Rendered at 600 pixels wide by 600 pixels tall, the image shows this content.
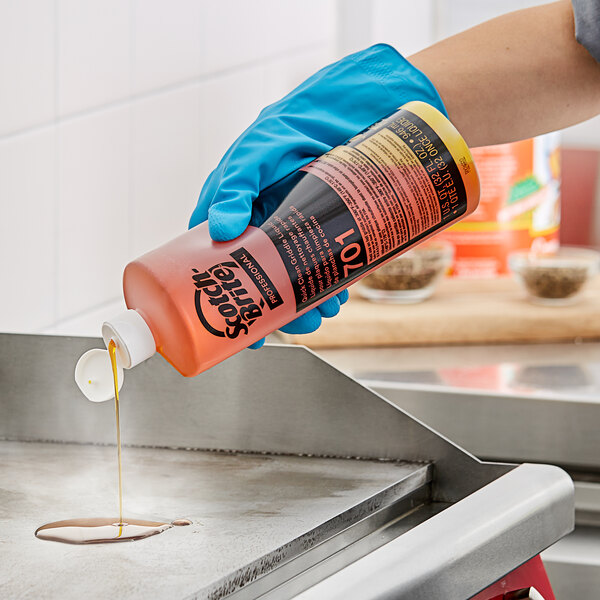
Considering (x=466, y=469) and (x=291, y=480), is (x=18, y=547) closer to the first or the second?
(x=291, y=480)

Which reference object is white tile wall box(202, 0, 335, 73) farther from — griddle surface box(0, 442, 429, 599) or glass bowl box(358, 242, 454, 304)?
griddle surface box(0, 442, 429, 599)

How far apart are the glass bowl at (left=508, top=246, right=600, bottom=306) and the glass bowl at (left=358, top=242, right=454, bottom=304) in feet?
0.33

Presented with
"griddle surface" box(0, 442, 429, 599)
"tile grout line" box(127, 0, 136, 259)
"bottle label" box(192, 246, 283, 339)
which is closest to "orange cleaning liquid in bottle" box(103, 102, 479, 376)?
"bottle label" box(192, 246, 283, 339)

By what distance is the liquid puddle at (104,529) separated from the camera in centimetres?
59

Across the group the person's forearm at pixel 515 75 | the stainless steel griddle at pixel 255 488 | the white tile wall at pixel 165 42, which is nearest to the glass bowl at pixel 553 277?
the person's forearm at pixel 515 75

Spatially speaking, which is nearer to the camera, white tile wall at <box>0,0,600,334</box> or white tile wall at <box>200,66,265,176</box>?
white tile wall at <box>0,0,600,334</box>

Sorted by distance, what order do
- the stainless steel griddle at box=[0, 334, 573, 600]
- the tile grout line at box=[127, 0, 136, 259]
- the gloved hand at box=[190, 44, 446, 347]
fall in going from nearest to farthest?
the stainless steel griddle at box=[0, 334, 573, 600] → the gloved hand at box=[190, 44, 446, 347] → the tile grout line at box=[127, 0, 136, 259]

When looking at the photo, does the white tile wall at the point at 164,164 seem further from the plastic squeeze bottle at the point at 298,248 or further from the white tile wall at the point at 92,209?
the plastic squeeze bottle at the point at 298,248

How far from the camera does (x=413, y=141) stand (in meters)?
0.66

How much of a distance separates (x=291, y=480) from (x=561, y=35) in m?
0.47

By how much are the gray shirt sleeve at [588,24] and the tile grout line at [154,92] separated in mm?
432

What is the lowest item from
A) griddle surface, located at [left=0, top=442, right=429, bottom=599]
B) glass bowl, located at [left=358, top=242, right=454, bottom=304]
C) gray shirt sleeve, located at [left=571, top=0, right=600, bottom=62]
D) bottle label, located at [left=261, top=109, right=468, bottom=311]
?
glass bowl, located at [left=358, top=242, right=454, bottom=304]

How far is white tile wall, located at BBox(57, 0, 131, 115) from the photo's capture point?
0.91m

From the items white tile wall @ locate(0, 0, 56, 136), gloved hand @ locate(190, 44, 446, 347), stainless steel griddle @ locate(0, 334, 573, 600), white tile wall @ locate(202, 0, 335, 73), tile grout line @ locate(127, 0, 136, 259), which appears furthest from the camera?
white tile wall @ locate(202, 0, 335, 73)
